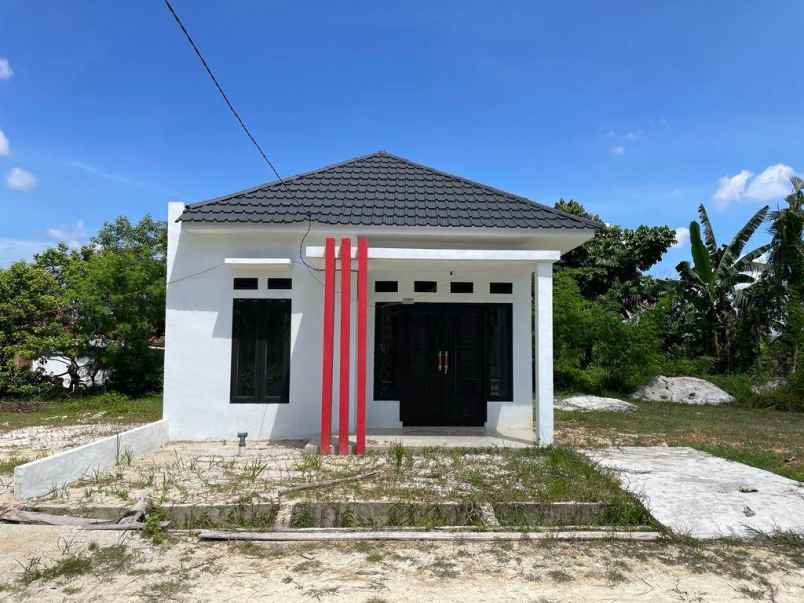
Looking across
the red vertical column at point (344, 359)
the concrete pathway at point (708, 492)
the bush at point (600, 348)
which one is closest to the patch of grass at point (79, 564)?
the red vertical column at point (344, 359)

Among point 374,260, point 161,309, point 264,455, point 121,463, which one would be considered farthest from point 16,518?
point 161,309

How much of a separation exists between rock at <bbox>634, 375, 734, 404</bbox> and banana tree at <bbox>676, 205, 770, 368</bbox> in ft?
9.79

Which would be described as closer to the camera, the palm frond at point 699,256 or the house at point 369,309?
the house at point 369,309

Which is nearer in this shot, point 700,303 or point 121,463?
point 121,463

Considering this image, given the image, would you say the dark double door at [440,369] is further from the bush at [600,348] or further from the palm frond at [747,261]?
the palm frond at [747,261]

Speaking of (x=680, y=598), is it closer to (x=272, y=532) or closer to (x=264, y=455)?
(x=272, y=532)

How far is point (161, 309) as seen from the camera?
16.5m

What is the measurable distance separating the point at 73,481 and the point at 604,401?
12.0m

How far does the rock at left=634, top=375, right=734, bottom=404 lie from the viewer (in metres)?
16.1

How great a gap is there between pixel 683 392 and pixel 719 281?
4.69m

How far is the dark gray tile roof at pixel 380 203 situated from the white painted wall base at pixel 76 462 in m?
3.30

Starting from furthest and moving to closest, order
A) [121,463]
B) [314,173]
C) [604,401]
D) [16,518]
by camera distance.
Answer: [604,401] < [314,173] < [121,463] < [16,518]

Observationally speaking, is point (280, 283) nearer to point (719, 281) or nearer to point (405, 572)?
point (405, 572)

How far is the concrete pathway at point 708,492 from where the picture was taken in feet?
16.3
